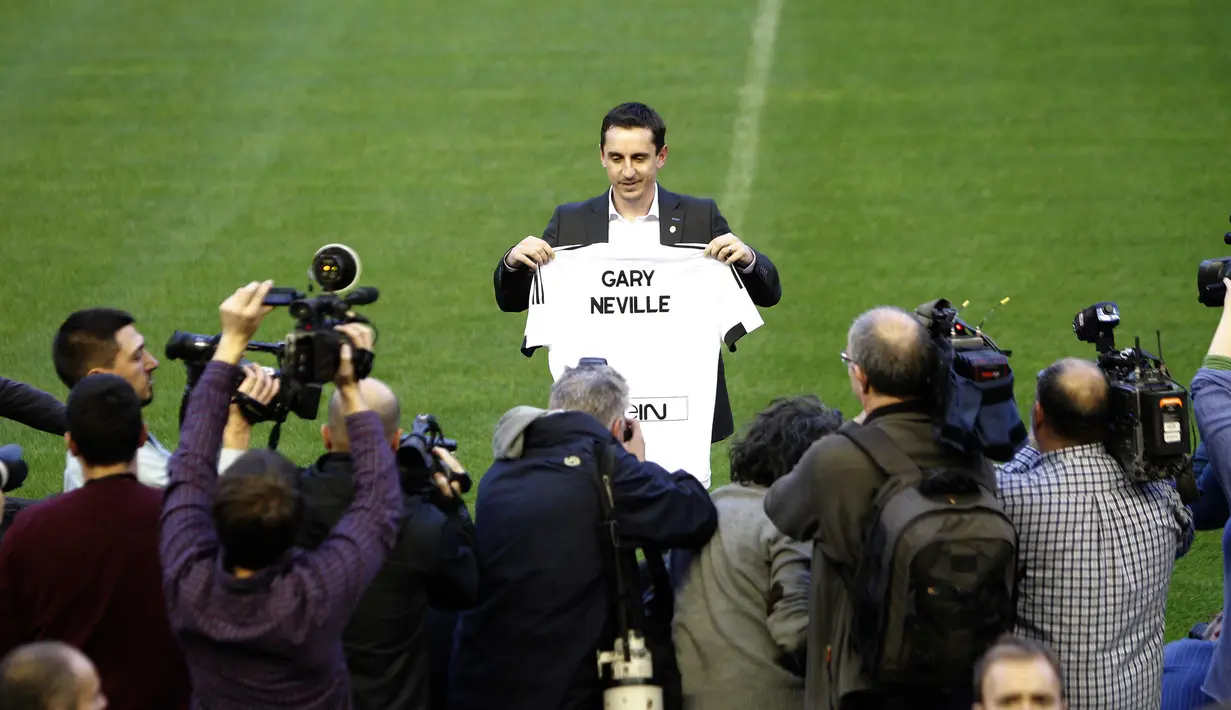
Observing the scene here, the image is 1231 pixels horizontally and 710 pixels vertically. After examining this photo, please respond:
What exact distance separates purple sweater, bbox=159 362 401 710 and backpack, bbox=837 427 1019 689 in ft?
3.80

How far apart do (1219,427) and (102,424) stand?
2876 mm

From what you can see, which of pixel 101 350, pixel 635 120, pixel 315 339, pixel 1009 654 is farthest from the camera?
pixel 635 120

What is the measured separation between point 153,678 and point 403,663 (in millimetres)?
679

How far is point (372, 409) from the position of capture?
13.4 feet

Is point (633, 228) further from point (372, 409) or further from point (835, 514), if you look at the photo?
point (835, 514)

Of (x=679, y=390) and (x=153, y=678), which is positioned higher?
(x=679, y=390)

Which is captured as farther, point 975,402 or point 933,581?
point 975,402

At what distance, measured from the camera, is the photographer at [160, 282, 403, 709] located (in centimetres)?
341

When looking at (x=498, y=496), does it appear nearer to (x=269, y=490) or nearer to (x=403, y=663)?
(x=403, y=663)

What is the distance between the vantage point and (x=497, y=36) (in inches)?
596

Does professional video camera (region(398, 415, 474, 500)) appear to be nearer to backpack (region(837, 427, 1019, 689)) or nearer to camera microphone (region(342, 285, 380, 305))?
camera microphone (region(342, 285, 380, 305))

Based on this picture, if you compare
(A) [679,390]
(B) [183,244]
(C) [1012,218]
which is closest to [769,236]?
(C) [1012,218]

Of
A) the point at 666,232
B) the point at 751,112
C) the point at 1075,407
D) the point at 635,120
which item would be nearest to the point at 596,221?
the point at 666,232

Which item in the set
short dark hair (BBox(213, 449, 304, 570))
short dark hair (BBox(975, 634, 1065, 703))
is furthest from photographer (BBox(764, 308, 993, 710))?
short dark hair (BBox(213, 449, 304, 570))
